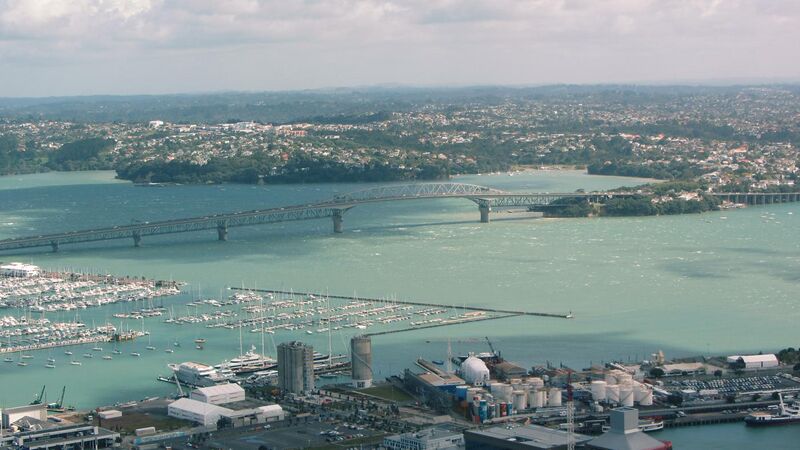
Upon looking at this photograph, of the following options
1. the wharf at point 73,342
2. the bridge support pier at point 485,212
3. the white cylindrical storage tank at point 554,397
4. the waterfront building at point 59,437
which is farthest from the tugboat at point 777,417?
the bridge support pier at point 485,212

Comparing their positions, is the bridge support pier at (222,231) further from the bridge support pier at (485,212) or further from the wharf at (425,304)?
the wharf at (425,304)

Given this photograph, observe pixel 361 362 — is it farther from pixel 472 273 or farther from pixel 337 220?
pixel 337 220

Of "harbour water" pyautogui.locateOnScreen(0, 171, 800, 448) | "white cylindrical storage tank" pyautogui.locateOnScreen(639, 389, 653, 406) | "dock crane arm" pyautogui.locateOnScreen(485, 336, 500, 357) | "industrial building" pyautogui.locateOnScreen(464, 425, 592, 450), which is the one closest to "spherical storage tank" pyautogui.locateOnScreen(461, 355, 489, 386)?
"harbour water" pyautogui.locateOnScreen(0, 171, 800, 448)

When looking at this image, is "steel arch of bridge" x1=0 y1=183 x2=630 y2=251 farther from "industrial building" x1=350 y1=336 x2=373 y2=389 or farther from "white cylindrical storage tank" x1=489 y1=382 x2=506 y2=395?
"white cylindrical storage tank" x1=489 y1=382 x2=506 y2=395

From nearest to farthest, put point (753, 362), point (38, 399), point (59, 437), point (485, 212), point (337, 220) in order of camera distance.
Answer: point (59, 437) < point (38, 399) < point (753, 362) < point (337, 220) < point (485, 212)

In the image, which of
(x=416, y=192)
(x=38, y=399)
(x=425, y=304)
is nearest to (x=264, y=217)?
(x=416, y=192)

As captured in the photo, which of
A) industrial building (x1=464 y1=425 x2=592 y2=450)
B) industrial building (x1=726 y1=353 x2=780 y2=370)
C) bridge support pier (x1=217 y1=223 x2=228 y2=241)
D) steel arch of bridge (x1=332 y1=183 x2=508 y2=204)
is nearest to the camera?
industrial building (x1=464 y1=425 x2=592 y2=450)
